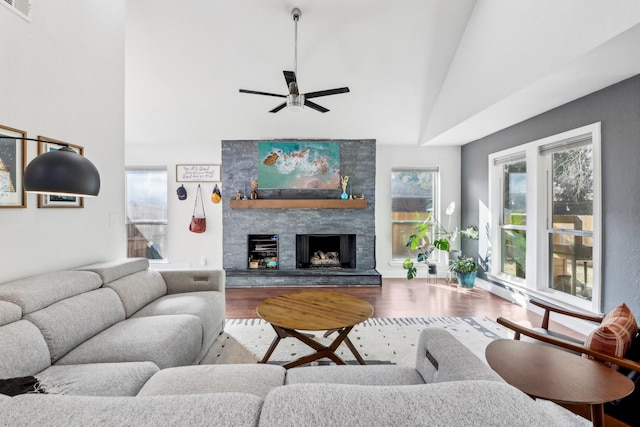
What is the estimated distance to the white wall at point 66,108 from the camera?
1764 mm

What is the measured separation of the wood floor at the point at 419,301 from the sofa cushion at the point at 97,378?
1802mm

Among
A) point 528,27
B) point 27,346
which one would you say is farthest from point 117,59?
point 528,27

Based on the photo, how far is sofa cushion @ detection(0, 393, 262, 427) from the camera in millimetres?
672

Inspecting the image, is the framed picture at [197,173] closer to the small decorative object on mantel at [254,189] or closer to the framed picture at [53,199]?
the small decorative object on mantel at [254,189]

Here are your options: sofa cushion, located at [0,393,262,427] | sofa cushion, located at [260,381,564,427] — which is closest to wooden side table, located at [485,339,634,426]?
sofa cushion, located at [260,381,564,427]

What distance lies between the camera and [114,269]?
7.46ft

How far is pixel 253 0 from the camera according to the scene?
2.88 m

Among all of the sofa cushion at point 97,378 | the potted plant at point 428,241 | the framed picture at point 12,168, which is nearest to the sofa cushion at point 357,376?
the sofa cushion at point 97,378

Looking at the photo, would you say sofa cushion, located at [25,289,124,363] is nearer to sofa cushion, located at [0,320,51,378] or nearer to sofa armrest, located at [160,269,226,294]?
sofa cushion, located at [0,320,51,378]

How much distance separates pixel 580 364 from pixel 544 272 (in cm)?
236

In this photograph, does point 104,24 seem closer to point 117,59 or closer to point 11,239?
point 117,59

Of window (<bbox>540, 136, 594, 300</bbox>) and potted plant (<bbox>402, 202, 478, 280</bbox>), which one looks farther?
potted plant (<bbox>402, 202, 478, 280</bbox>)

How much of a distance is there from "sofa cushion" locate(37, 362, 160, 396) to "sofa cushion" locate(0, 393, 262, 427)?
25.1 inches

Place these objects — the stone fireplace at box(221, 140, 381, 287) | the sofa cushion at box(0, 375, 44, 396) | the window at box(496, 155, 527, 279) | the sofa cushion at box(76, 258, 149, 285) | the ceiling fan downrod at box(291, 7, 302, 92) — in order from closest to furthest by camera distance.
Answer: the sofa cushion at box(0, 375, 44, 396) → the sofa cushion at box(76, 258, 149, 285) → the ceiling fan downrod at box(291, 7, 302, 92) → the window at box(496, 155, 527, 279) → the stone fireplace at box(221, 140, 381, 287)
